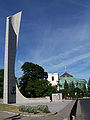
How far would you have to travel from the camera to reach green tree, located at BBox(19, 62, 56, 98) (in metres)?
37.8

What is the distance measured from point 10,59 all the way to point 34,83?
13.1 m

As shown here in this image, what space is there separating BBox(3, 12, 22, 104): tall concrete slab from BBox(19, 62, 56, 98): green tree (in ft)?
33.6

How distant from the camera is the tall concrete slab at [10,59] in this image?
1057 inches

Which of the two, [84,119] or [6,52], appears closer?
[84,119]

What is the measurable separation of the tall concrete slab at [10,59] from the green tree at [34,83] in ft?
33.6

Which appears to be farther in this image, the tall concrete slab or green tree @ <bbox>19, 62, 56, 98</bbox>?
green tree @ <bbox>19, 62, 56, 98</bbox>

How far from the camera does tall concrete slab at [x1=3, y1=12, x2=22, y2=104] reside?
88.1ft

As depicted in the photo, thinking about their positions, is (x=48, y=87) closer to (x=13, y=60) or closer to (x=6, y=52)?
(x=13, y=60)

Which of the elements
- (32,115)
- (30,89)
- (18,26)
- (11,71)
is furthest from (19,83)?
(32,115)

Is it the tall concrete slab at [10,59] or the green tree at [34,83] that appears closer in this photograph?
the tall concrete slab at [10,59]

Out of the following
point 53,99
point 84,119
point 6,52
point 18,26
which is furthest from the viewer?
point 53,99

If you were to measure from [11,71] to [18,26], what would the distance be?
10.1 m

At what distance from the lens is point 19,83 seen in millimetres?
42938

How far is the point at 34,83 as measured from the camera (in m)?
39.2
